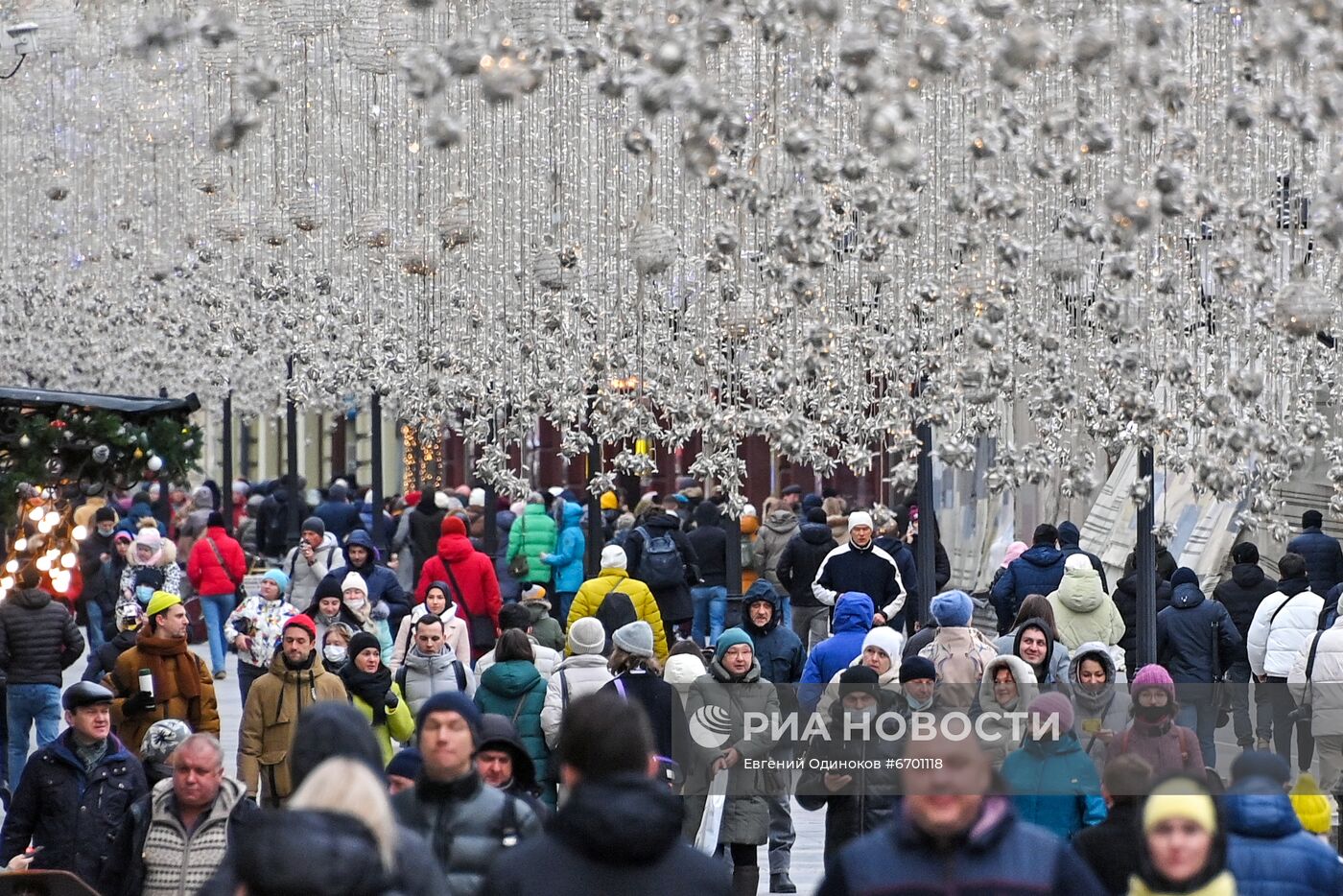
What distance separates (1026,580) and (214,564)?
831 centimetres

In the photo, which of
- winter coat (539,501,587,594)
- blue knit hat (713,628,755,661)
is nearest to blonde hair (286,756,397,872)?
blue knit hat (713,628,755,661)

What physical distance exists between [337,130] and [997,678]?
6.50m

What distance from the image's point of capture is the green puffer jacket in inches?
848

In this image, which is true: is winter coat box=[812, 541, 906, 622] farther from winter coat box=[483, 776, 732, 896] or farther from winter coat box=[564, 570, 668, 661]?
winter coat box=[483, 776, 732, 896]

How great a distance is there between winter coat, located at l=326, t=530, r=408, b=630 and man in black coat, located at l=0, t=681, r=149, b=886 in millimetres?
5508

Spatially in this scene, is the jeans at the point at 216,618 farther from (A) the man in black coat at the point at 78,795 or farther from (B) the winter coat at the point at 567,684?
(A) the man in black coat at the point at 78,795

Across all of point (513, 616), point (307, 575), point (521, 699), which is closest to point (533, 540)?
point (307, 575)

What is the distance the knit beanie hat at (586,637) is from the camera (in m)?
11.3

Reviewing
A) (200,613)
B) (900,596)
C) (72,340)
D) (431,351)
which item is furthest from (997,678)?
(72,340)

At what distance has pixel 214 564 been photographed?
21.0 meters

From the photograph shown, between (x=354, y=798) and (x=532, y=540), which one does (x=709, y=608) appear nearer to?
(x=532, y=540)

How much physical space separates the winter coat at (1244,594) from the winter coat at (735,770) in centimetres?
505

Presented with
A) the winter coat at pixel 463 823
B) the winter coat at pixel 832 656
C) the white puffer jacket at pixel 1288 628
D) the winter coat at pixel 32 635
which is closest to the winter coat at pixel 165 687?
the winter coat at pixel 32 635

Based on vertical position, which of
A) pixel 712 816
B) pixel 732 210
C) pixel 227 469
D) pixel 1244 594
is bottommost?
pixel 712 816
